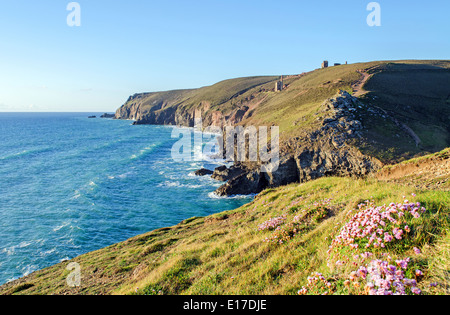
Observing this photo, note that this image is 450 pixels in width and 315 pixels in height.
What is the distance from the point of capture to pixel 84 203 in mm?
35062

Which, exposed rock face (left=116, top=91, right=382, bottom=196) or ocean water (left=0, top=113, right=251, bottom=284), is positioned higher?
exposed rock face (left=116, top=91, right=382, bottom=196)

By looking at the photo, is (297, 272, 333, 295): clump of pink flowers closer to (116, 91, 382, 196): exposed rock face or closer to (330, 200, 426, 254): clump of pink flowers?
(330, 200, 426, 254): clump of pink flowers

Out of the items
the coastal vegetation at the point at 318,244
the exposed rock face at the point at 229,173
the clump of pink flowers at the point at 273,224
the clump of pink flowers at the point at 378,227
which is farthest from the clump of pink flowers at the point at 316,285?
the exposed rock face at the point at 229,173

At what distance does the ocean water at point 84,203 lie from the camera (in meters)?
24.3

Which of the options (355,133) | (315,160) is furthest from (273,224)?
(355,133)

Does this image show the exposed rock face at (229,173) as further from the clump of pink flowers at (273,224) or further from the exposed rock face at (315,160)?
the clump of pink flowers at (273,224)

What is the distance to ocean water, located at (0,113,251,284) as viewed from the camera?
2428cm

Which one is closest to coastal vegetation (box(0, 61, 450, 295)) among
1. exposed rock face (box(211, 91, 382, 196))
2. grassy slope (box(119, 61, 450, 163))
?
exposed rock face (box(211, 91, 382, 196))

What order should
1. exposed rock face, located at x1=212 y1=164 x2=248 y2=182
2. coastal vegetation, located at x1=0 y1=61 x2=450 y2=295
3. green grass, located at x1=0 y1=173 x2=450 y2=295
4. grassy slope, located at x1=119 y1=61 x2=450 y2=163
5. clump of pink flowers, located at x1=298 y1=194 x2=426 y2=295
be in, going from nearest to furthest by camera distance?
1. clump of pink flowers, located at x1=298 y1=194 x2=426 y2=295
2. coastal vegetation, located at x1=0 y1=61 x2=450 y2=295
3. green grass, located at x1=0 y1=173 x2=450 y2=295
4. grassy slope, located at x1=119 y1=61 x2=450 y2=163
5. exposed rock face, located at x1=212 y1=164 x2=248 y2=182

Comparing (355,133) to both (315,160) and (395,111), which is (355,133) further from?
(395,111)

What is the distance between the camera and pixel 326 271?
5773mm

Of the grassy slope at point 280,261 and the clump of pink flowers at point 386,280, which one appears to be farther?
the grassy slope at point 280,261

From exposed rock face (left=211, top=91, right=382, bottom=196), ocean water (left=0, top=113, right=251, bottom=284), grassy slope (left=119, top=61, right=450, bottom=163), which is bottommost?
ocean water (left=0, top=113, right=251, bottom=284)
